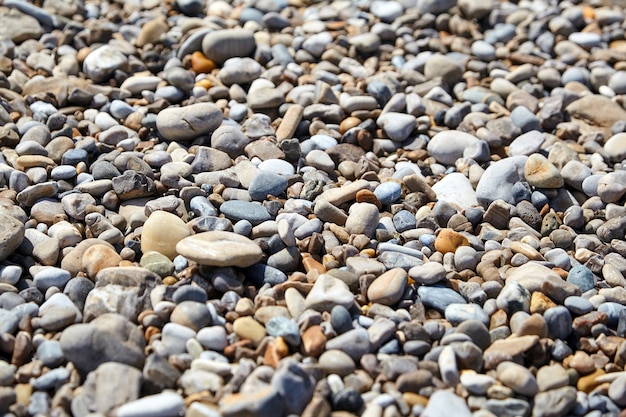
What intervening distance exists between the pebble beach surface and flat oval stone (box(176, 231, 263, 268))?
0.03 feet

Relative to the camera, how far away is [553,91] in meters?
4.11

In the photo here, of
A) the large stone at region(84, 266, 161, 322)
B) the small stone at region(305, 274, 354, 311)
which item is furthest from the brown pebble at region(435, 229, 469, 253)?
the large stone at region(84, 266, 161, 322)

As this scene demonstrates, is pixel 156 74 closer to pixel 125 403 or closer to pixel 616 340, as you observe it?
pixel 125 403

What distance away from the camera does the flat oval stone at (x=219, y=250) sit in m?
2.60

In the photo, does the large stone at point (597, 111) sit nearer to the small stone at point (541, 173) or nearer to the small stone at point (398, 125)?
the small stone at point (541, 173)

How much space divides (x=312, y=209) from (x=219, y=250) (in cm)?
61

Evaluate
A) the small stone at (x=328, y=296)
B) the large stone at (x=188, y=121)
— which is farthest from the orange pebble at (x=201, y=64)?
the small stone at (x=328, y=296)

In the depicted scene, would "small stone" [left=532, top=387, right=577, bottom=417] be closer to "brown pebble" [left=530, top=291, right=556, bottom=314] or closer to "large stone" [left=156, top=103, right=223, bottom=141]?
"brown pebble" [left=530, top=291, right=556, bottom=314]

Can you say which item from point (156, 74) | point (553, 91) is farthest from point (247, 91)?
point (553, 91)

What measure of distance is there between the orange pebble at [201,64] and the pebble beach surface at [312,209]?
0.04ft

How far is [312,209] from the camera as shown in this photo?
312 cm

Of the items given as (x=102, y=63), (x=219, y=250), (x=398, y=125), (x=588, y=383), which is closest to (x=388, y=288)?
(x=219, y=250)

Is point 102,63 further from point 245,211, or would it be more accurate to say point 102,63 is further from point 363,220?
point 363,220

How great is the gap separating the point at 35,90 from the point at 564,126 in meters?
2.73
